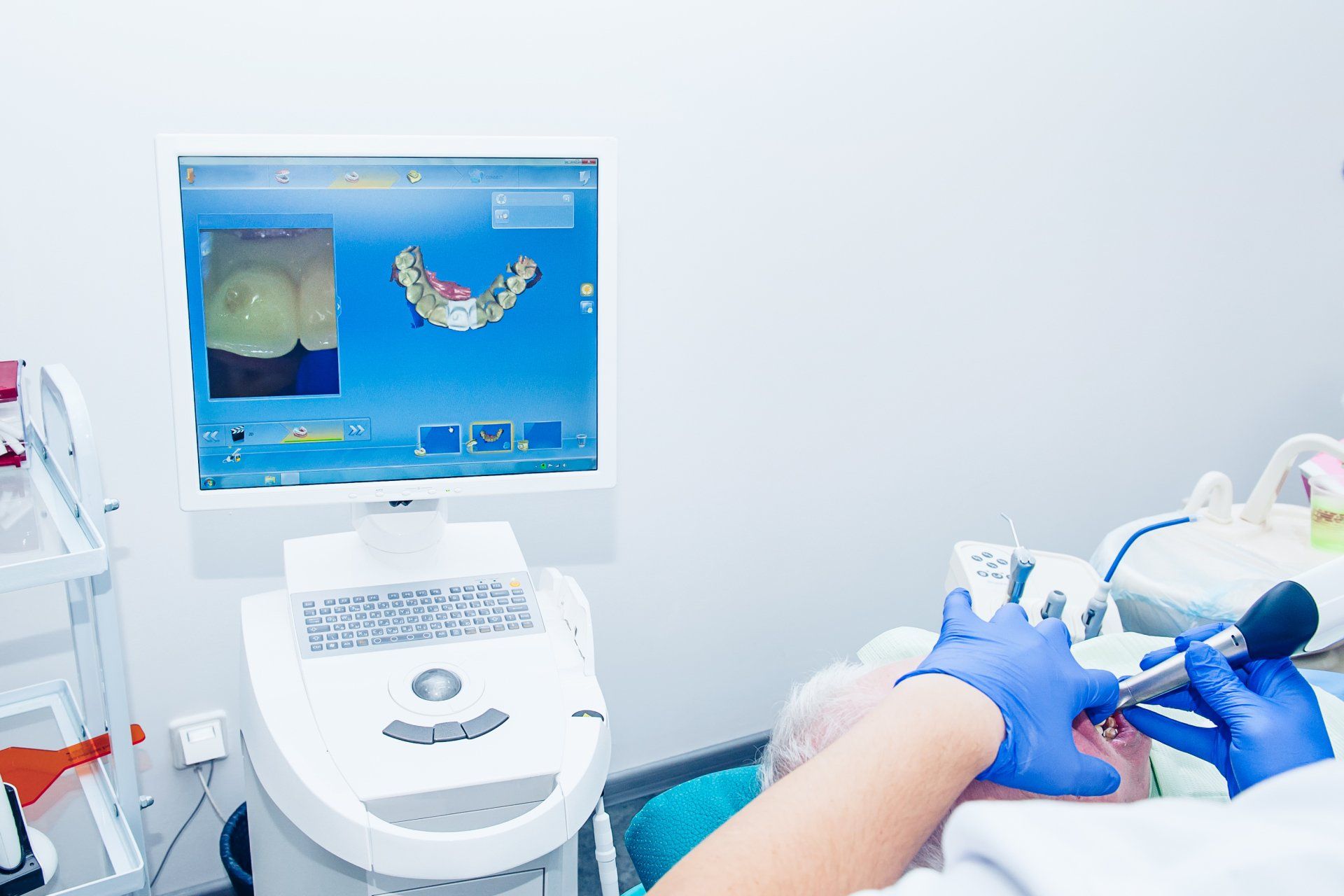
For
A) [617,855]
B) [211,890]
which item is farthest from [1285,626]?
[211,890]

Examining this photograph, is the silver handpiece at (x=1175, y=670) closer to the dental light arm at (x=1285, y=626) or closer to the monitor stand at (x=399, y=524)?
the dental light arm at (x=1285, y=626)

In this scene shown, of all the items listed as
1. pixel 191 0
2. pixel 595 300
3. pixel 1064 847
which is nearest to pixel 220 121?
pixel 191 0

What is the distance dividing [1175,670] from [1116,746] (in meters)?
0.18

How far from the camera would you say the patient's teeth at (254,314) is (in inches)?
38.8

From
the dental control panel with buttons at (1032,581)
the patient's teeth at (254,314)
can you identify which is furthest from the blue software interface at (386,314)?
the dental control panel with buttons at (1032,581)

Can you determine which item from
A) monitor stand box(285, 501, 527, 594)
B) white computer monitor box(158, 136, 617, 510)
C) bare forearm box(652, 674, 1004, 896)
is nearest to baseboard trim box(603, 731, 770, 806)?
monitor stand box(285, 501, 527, 594)

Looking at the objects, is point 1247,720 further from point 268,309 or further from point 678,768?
point 678,768

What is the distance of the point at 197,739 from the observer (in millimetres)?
1489

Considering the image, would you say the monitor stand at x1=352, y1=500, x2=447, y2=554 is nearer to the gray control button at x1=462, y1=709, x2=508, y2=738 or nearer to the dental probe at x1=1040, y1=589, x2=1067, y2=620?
the gray control button at x1=462, y1=709, x2=508, y2=738

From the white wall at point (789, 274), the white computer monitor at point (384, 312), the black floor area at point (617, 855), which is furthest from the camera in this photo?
the black floor area at point (617, 855)

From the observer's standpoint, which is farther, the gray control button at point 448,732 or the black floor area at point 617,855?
the black floor area at point 617,855

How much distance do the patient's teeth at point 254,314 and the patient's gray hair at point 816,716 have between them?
0.67 m

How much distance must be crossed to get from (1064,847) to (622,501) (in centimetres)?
134

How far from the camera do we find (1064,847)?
0.41 meters
